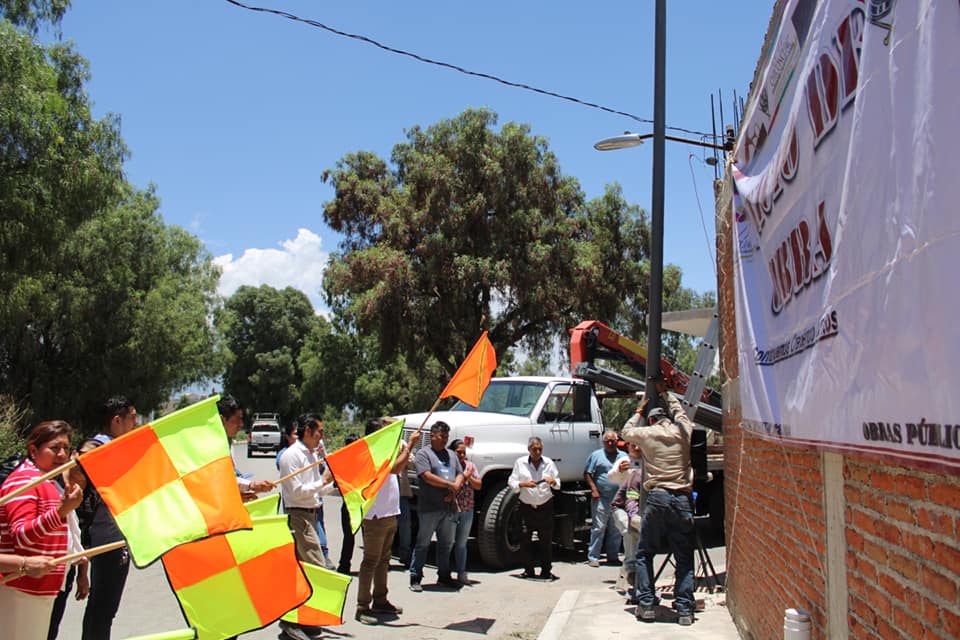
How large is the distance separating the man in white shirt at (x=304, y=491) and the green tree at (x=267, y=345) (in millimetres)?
62487

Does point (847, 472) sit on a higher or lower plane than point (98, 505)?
higher

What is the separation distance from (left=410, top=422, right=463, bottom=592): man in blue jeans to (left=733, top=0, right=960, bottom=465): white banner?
5.63m

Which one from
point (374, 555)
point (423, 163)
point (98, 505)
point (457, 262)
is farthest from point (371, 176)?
point (98, 505)

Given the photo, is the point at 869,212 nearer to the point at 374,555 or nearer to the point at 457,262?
the point at 374,555

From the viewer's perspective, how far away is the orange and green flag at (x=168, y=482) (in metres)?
4.01

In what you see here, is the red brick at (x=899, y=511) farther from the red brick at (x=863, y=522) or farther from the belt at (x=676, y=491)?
the belt at (x=676, y=491)

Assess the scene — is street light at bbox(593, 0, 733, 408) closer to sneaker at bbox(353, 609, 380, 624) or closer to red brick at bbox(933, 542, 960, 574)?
sneaker at bbox(353, 609, 380, 624)

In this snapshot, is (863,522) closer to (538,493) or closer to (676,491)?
(676,491)

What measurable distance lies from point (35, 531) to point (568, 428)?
8761 mm

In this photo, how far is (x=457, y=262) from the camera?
25734 millimetres

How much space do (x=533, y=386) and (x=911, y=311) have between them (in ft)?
34.2

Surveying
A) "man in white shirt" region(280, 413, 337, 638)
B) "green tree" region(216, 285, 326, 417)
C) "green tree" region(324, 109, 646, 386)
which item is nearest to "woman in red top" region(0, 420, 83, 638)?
"man in white shirt" region(280, 413, 337, 638)

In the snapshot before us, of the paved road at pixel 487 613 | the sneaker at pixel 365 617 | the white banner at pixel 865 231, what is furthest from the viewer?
the sneaker at pixel 365 617

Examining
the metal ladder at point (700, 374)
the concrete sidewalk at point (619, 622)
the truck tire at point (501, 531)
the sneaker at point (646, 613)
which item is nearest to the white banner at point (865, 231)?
the concrete sidewalk at point (619, 622)
